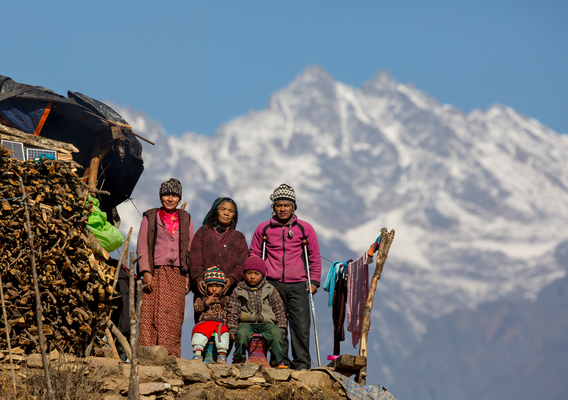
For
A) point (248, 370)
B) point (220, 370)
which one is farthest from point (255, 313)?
point (220, 370)

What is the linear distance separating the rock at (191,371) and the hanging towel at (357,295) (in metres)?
2.82

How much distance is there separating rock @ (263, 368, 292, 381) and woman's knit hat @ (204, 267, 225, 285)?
1.33 meters

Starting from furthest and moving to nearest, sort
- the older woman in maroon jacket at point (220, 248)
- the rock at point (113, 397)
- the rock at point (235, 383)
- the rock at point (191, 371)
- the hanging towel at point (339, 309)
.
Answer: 1. the hanging towel at point (339, 309)
2. the older woman in maroon jacket at point (220, 248)
3. the rock at point (235, 383)
4. the rock at point (191, 371)
5. the rock at point (113, 397)

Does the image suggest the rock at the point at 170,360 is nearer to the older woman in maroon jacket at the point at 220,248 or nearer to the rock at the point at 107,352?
the rock at the point at 107,352

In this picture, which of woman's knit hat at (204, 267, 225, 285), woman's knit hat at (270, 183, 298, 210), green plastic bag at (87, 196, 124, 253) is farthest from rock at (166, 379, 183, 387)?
woman's knit hat at (270, 183, 298, 210)

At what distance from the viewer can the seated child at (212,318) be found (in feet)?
30.2

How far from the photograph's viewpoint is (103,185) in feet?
40.2

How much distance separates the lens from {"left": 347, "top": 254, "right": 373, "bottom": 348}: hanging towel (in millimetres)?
10703

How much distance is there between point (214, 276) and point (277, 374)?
60.1 inches

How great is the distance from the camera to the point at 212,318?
9.39 meters

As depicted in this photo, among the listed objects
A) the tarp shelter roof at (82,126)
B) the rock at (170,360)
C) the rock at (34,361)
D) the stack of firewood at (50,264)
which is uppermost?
the tarp shelter roof at (82,126)

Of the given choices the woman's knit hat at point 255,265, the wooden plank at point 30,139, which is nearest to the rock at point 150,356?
the woman's knit hat at point 255,265

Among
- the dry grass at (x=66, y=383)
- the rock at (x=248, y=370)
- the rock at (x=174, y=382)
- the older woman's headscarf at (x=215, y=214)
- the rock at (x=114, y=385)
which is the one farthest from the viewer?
the older woman's headscarf at (x=215, y=214)

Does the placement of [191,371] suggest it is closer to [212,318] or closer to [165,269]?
[212,318]
